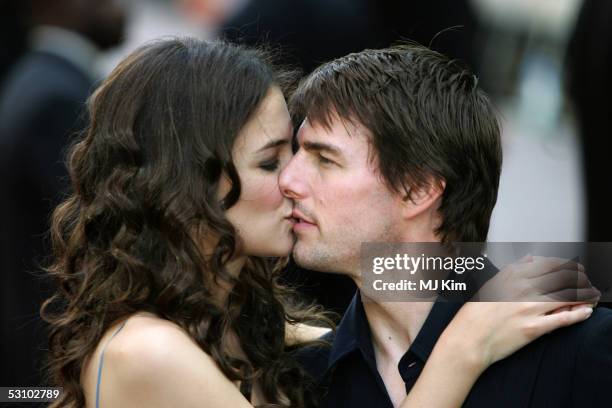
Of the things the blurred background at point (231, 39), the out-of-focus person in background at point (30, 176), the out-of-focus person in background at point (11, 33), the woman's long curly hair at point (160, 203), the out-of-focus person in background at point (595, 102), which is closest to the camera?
the woman's long curly hair at point (160, 203)

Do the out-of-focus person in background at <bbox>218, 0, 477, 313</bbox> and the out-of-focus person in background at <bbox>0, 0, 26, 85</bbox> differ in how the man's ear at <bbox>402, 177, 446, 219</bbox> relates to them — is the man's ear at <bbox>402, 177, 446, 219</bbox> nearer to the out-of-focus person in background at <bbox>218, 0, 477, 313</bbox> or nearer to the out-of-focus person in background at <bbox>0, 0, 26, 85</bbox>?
the out-of-focus person in background at <bbox>218, 0, 477, 313</bbox>

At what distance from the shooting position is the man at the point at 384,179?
12.0 ft

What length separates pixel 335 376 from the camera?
12.1 feet

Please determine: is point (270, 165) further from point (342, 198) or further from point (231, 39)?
point (231, 39)

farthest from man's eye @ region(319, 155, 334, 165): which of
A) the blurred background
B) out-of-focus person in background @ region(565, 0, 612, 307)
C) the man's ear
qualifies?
out-of-focus person in background @ region(565, 0, 612, 307)

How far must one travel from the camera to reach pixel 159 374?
3.38 meters

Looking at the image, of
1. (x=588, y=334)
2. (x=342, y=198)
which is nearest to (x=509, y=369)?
Answer: (x=588, y=334)

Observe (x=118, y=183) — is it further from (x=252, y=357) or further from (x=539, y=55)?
(x=539, y=55)

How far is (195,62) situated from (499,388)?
126 centimetres

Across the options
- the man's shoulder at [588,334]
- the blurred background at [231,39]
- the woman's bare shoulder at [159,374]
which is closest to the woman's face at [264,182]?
the woman's bare shoulder at [159,374]

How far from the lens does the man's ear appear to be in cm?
368

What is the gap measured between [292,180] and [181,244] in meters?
0.39

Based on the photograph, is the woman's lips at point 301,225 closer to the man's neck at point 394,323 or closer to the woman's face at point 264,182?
the woman's face at point 264,182

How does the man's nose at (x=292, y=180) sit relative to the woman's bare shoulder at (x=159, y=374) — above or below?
above
